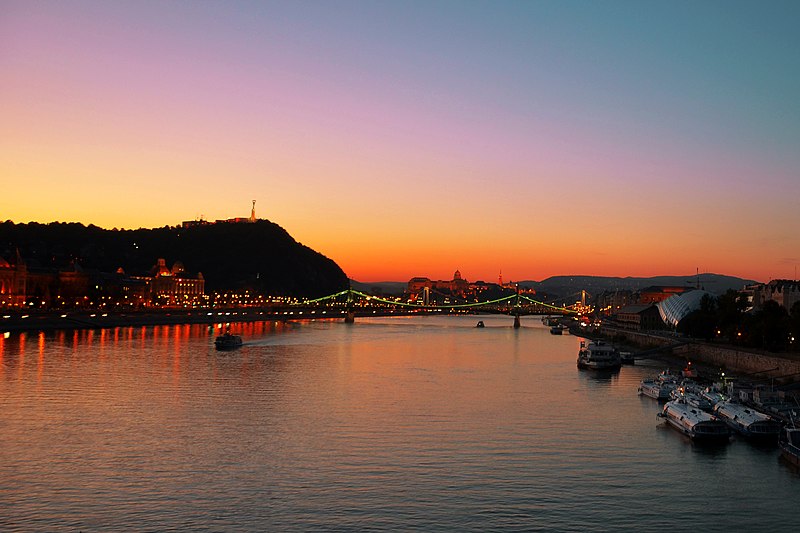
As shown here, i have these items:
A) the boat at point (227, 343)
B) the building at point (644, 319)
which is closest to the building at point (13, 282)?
the boat at point (227, 343)

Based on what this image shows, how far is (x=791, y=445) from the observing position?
1786 cm

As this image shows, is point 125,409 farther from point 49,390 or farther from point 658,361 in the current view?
point 658,361

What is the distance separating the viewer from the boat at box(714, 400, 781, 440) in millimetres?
19922

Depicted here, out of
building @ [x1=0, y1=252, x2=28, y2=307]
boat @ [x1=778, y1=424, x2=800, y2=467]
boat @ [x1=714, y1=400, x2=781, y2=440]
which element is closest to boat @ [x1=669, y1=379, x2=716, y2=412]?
boat @ [x1=714, y1=400, x2=781, y2=440]

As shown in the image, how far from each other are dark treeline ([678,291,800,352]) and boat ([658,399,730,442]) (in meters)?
17.8

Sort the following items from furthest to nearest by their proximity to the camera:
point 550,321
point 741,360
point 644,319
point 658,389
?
point 550,321 → point 644,319 → point 741,360 → point 658,389

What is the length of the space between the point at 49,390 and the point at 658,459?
19659 mm

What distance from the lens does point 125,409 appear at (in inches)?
933

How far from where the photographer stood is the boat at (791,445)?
57.6 feet

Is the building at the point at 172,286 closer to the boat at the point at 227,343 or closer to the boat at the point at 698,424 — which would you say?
the boat at the point at 227,343

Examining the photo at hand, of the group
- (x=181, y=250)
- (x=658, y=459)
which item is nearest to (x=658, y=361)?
(x=658, y=459)

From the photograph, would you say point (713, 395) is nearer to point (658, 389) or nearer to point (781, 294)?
point (658, 389)

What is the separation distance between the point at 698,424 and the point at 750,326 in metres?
24.0

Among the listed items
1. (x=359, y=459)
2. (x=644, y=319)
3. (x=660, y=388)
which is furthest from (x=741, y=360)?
(x=644, y=319)
